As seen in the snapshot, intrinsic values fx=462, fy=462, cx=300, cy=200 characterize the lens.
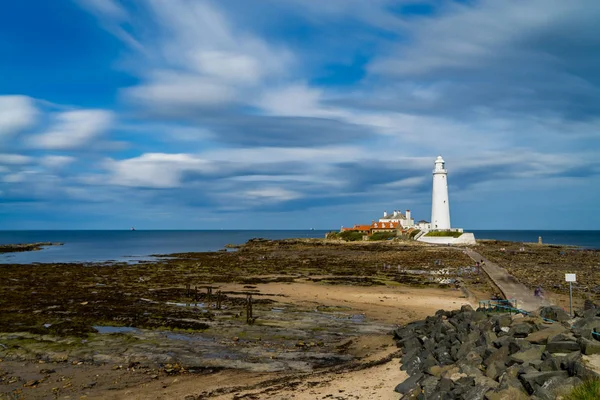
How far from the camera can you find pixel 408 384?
1095 cm

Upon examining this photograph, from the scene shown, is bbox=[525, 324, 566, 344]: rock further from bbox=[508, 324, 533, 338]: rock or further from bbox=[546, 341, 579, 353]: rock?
bbox=[546, 341, 579, 353]: rock

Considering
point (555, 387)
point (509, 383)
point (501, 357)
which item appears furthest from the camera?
point (501, 357)

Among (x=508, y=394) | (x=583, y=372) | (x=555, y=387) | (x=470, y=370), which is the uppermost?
(x=583, y=372)

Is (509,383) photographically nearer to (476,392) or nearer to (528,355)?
(476,392)

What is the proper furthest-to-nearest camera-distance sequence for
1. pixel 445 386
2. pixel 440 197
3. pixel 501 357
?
1. pixel 440 197
2. pixel 501 357
3. pixel 445 386

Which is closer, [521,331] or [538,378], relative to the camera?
[538,378]

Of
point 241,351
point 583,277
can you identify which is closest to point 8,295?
point 241,351

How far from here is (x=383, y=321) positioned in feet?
68.5

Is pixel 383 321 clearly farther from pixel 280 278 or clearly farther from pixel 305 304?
pixel 280 278

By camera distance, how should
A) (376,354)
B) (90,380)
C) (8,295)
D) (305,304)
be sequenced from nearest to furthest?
(90,380)
(376,354)
(305,304)
(8,295)

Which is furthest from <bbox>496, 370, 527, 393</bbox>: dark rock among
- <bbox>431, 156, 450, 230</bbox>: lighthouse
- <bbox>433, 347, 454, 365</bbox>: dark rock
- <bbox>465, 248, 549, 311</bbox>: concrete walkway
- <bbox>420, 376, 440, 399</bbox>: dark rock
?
<bbox>431, 156, 450, 230</bbox>: lighthouse

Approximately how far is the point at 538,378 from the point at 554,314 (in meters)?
6.89

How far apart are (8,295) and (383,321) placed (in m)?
22.7

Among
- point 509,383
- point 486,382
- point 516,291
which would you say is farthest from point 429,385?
point 516,291
